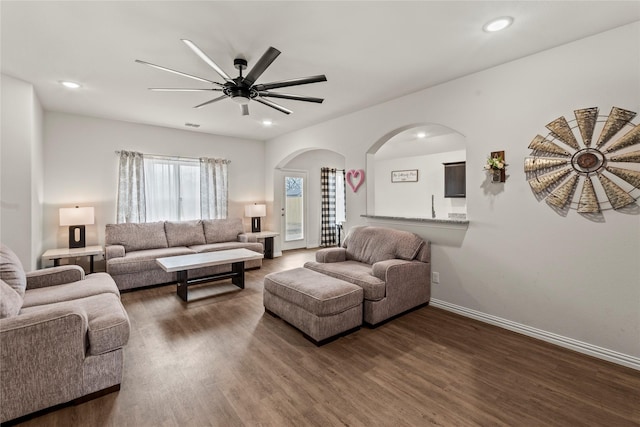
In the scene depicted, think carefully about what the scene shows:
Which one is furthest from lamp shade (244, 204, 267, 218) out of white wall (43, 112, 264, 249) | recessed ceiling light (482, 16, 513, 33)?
recessed ceiling light (482, 16, 513, 33)

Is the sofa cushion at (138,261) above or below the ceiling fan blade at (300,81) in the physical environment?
below

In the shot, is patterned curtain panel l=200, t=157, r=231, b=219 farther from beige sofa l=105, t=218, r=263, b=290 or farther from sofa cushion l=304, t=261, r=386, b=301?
sofa cushion l=304, t=261, r=386, b=301

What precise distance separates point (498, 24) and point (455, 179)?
13.5ft

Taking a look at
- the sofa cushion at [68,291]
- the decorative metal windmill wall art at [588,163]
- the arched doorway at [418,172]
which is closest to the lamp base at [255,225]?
the arched doorway at [418,172]

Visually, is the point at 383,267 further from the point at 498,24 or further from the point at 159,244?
the point at 159,244

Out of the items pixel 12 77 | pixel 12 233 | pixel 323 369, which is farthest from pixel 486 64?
pixel 12 233

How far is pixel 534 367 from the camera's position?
7.70 feet

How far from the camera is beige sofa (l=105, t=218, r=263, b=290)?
14.1 feet

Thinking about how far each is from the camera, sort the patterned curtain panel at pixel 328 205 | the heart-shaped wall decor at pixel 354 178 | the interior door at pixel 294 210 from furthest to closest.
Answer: the patterned curtain panel at pixel 328 205
the interior door at pixel 294 210
the heart-shaped wall decor at pixel 354 178

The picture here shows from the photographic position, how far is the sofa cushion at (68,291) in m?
2.45

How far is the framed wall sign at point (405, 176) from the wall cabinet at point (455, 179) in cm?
83

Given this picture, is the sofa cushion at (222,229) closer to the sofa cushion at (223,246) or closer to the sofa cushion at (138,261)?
the sofa cushion at (223,246)

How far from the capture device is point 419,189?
6.95m

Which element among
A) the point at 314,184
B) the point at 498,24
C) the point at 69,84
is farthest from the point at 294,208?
the point at 498,24
